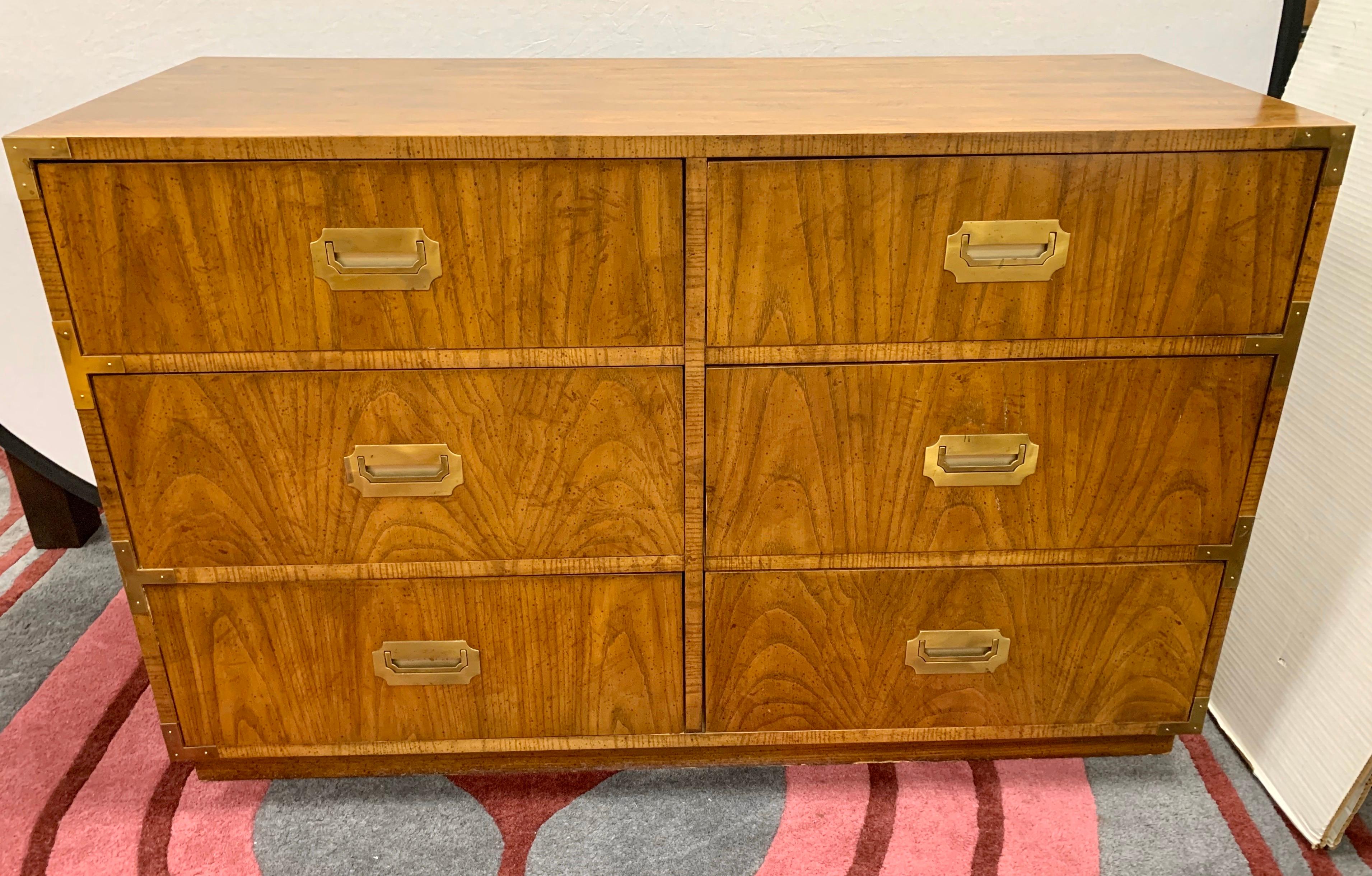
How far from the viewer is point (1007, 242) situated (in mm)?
871

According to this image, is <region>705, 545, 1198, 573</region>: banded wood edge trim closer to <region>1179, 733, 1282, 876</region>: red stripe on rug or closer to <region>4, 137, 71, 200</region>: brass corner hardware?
<region>1179, 733, 1282, 876</region>: red stripe on rug

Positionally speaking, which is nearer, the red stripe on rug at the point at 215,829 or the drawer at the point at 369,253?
the drawer at the point at 369,253

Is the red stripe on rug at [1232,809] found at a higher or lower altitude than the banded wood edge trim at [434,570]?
lower

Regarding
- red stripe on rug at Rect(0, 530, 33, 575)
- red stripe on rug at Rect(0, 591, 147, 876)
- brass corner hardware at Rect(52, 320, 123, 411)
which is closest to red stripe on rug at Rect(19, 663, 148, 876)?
red stripe on rug at Rect(0, 591, 147, 876)

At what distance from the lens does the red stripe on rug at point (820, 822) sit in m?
1.02

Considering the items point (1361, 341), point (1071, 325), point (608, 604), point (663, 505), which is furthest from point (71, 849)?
point (1361, 341)

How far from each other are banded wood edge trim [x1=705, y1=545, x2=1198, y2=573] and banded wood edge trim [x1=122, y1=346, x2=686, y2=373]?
9.0 inches

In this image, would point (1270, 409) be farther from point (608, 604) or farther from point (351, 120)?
point (351, 120)

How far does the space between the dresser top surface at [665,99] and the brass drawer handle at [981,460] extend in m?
0.29

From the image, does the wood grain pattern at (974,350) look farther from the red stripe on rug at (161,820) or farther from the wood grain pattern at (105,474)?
the red stripe on rug at (161,820)

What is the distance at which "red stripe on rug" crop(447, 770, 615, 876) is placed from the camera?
105cm

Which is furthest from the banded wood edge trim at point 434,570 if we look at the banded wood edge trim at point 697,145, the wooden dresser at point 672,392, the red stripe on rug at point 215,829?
the banded wood edge trim at point 697,145

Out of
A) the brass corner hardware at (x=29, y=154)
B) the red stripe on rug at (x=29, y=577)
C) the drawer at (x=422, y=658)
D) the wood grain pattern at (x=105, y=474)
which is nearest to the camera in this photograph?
the brass corner hardware at (x=29, y=154)

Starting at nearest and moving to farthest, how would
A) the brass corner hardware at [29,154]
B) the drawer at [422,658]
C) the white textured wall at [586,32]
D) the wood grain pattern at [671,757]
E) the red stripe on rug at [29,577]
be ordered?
the brass corner hardware at [29,154]
the drawer at [422,658]
the wood grain pattern at [671,757]
the white textured wall at [586,32]
the red stripe on rug at [29,577]
